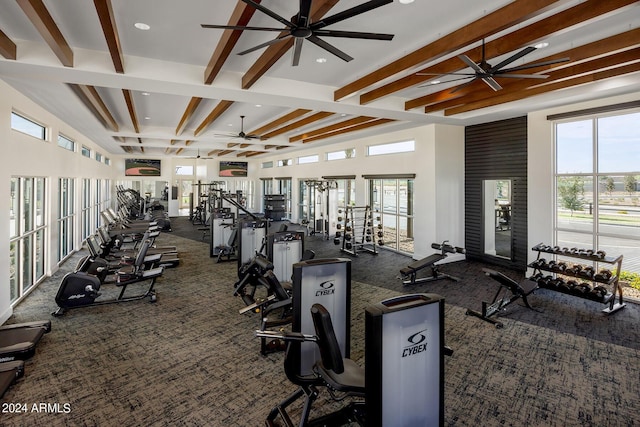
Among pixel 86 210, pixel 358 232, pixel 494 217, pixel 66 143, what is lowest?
pixel 358 232

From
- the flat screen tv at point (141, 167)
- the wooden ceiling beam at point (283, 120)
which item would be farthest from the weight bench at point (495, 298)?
the flat screen tv at point (141, 167)

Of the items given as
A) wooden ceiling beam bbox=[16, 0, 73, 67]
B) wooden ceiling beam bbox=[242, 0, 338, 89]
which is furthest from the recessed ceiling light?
wooden ceiling beam bbox=[242, 0, 338, 89]

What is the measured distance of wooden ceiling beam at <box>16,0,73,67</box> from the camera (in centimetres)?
276

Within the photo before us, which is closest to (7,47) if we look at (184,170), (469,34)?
(469,34)

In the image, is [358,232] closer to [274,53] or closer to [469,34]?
[274,53]

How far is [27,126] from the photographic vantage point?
17.5ft

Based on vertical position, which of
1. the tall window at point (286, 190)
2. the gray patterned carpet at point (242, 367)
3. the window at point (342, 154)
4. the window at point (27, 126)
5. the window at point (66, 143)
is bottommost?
the gray patterned carpet at point (242, 367)

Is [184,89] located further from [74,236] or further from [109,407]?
[74,236]

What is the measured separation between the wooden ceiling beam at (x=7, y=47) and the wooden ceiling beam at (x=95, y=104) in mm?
1564

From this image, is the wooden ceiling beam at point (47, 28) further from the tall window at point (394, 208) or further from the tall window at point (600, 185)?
the tall window at point (600, 185)

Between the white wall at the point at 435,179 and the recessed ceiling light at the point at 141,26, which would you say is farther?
the white wall at the point at 435,179

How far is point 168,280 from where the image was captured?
6.14 m

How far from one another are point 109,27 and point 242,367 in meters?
3.50

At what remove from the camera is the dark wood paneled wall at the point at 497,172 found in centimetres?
679
